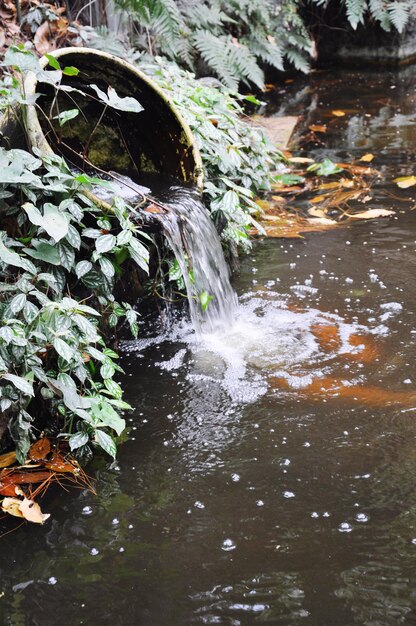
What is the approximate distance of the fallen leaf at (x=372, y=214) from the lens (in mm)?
4918

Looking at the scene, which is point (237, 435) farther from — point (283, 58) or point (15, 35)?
point (283, 58)

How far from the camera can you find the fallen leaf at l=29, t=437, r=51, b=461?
2.65 metres

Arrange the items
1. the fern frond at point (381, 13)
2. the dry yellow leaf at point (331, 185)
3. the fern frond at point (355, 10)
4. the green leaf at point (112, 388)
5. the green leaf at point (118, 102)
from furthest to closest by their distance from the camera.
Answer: the fern frond at point (381, 13), the fern frond at point (355, 10), the dry yellow leaf at point (331, 185), the green leaf at point (118, 102), the green leaf at point (112, 388)

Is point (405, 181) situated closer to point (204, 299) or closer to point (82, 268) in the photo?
point (204, 299)

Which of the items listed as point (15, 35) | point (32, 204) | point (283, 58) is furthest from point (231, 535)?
point (283, 58)

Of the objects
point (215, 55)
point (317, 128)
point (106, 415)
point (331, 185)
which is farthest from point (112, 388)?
point (215, 55)

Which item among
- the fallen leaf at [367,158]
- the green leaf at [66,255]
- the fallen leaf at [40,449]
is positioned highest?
the green leaf at [66,255]

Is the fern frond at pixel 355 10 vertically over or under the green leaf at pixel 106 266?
over

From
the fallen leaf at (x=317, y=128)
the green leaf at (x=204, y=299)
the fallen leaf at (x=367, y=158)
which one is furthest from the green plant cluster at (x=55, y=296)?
the fallen leaf at (x=317, y=128)

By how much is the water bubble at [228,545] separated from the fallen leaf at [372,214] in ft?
10.5

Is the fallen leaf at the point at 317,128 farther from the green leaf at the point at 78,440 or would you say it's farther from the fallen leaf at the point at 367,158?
the green leaf at the point at 78,440

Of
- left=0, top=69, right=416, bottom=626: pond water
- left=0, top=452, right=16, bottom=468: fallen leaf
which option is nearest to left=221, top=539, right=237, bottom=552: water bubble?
left=0, top=69, right=416, bottom=626: pond water

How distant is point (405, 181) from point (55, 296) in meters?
3.55

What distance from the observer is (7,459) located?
2625 millimetres
